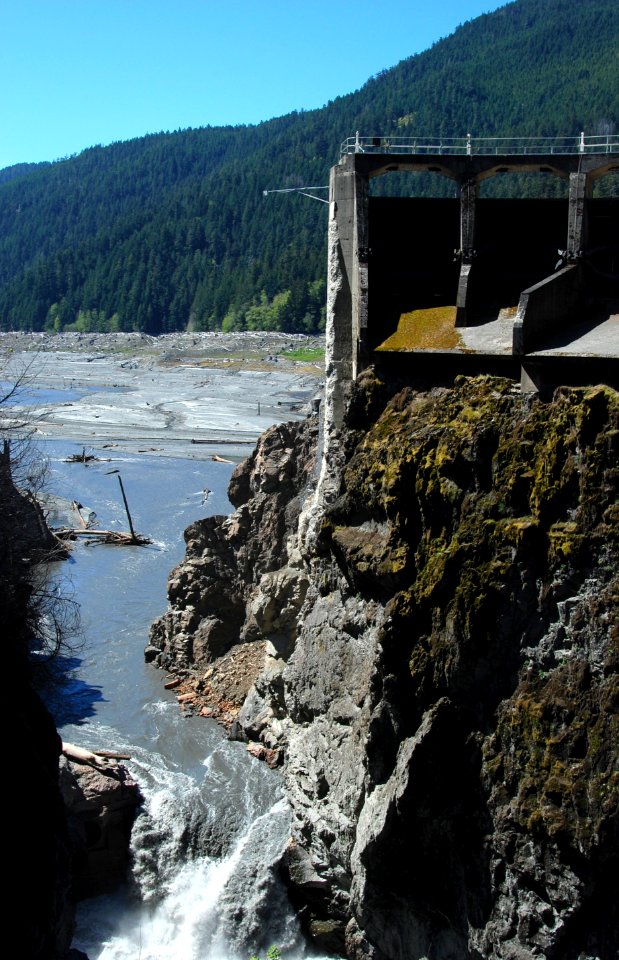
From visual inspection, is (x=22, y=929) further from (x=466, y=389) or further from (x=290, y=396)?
(x=290, y=396)

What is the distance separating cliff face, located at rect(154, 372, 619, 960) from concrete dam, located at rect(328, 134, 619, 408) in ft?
4.12

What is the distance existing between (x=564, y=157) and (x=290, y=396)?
68.5 meters

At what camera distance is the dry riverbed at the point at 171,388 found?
2825 inches

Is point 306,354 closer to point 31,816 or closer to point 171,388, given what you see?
point 171,388

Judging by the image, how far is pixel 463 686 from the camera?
16.3 m

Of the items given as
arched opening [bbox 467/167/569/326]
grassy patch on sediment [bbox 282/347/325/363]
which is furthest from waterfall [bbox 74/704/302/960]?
grassy patch on sediment [bbox 282/347/325/363]

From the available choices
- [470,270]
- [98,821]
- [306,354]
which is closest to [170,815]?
[98,821]

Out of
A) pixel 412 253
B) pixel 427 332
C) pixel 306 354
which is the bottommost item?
pixel 306 354

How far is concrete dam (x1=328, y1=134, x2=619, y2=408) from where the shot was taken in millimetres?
20172

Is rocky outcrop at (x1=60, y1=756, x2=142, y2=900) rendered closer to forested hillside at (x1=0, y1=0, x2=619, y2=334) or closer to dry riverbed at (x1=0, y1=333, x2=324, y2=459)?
dry riverbed at (x1=0, y1=333, x2=324, y2=459)

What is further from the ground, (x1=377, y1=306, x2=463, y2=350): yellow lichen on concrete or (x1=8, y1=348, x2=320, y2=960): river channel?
(x1=377, y1=306, x2=463, y2=350): yellow lichen on concrete

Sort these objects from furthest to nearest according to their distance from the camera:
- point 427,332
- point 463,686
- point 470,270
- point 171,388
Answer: point 171,388 < point 470,270 < point 427,332 < point 463,686

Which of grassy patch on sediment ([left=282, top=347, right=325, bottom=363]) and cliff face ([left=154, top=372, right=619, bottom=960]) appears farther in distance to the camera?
grassy patch on sediment ([left=282, top=347, right=325, bottom=363])

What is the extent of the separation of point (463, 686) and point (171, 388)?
290 ft
